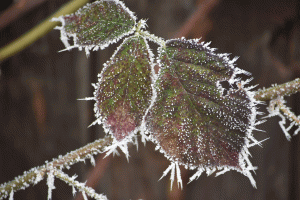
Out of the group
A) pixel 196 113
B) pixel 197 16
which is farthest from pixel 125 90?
pixel 197 16

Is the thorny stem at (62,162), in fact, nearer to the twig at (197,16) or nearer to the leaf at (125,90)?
the leaf at (125,90)

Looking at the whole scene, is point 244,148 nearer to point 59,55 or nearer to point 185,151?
point 185,151

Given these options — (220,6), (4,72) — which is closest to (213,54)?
(220,6)

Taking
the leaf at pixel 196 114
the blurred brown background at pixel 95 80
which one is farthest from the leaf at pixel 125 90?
the blurred brown background at pixel 95 80

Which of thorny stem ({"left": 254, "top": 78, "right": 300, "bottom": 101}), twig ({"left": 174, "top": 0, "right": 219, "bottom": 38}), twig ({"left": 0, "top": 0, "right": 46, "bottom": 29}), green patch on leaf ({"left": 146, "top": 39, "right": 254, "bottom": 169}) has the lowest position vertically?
green patch on leaf ({"left": 146, "top": 39, "right": 254, "bottom": 169})

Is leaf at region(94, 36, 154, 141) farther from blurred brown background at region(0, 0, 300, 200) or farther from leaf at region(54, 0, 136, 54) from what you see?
blurred brown background at region(0, 0, 300, 200)

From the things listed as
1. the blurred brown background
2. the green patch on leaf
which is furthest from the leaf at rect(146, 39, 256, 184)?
the blurred brown background

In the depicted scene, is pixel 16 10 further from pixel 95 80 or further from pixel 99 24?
pixel 99 24
